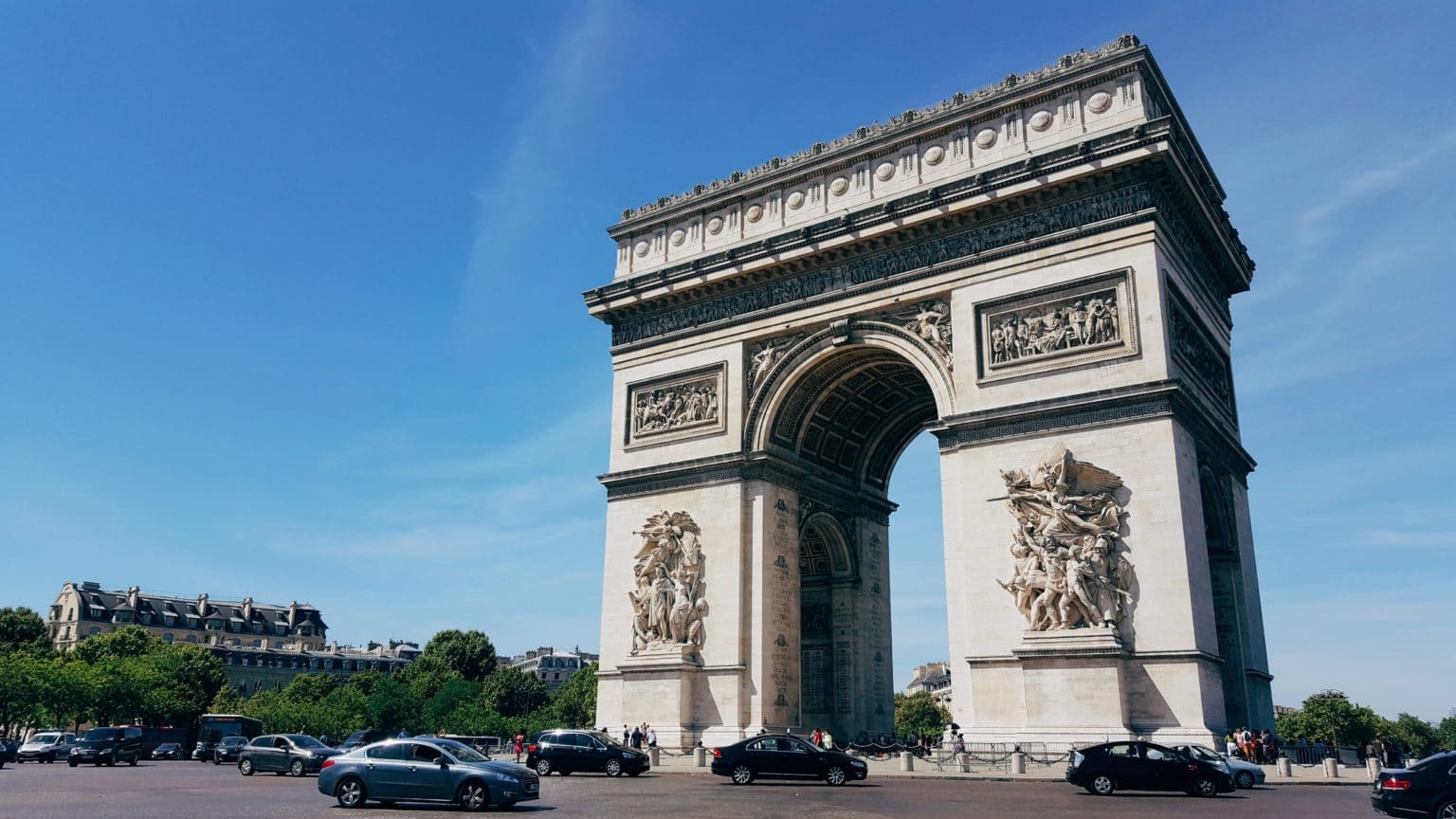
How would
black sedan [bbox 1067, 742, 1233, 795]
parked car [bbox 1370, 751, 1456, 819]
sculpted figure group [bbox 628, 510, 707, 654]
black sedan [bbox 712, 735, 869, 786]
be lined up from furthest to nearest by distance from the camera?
sculpted figure group [bbox 628, 510, 707, 654] < black sedan [bbox 712, 735, 869, 786] < black sedan [bbox 1067, 742, 1233, 795] < parked car [bbox 1370, 751, 1456, 819]

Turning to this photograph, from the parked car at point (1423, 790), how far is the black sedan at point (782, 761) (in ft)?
35.5

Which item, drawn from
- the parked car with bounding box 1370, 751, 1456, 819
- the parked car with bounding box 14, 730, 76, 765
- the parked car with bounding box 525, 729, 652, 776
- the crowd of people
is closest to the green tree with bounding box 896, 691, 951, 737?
the parked car with bounding box 14, 730, 76, 765

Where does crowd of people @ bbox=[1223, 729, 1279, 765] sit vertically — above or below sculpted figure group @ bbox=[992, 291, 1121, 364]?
below

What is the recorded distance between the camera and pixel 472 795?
53.8 ft

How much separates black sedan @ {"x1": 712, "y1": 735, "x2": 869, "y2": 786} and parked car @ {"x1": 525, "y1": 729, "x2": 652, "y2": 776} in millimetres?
3271

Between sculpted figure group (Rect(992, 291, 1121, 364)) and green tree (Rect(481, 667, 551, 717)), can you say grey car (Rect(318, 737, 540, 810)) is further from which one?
green tree (Rect(481, 667, 551, 717))

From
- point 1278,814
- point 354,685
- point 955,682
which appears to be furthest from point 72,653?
point 1278,814

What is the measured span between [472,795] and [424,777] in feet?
2.67

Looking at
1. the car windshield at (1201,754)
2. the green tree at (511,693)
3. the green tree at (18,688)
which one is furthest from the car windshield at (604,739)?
the green tree at (511,693)

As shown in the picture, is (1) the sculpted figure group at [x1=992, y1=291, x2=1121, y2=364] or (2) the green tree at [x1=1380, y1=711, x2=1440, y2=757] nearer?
(1) the sculpted figure group at [x1=992, y1=291, x2=1121, y2=364]

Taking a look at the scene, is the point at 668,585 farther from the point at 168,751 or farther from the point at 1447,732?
the point at 1447,732

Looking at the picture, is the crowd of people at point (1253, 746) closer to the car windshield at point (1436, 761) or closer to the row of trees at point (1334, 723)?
the car windshield at point (1436, 761)

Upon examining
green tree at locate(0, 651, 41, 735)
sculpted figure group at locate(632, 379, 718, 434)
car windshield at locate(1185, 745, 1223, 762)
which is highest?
sculpted figure group at locate(632, 379, 718, 434)

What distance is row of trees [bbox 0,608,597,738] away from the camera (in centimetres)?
6238
